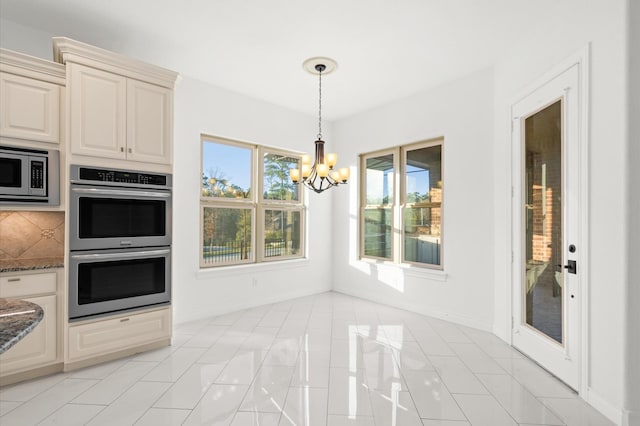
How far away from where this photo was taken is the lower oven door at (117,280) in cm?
279

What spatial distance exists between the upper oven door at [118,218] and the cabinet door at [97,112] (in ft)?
1.15

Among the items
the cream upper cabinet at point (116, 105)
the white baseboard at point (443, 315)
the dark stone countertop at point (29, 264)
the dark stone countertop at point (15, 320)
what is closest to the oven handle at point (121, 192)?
the cream upper cabinet at point (116, 105)

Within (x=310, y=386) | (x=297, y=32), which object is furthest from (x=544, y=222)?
(x=297, y=32)

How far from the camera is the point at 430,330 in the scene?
3.88 m

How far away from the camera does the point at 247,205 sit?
194 inches

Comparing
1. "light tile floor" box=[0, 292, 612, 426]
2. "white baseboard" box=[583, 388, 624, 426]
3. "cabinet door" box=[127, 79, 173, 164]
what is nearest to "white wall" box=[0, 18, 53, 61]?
"cabinet door" box=[127, 79, 173, 164]

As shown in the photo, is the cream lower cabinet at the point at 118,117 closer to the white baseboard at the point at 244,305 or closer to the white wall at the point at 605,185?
the white baseboard at the point at 244,305

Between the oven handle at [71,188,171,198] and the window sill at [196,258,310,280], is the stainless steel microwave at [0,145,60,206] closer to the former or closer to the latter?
the oven handle at [71,188,171,198]

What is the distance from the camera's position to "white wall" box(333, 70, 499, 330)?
3.90m

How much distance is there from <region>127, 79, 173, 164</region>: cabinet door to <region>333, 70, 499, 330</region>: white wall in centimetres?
307

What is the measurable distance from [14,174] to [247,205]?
268 centimetres

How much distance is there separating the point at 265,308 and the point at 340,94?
10.4 feet

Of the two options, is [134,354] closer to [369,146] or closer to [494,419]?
[494,419]

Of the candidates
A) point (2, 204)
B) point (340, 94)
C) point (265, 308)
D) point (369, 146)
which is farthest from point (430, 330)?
point (2, 204)
